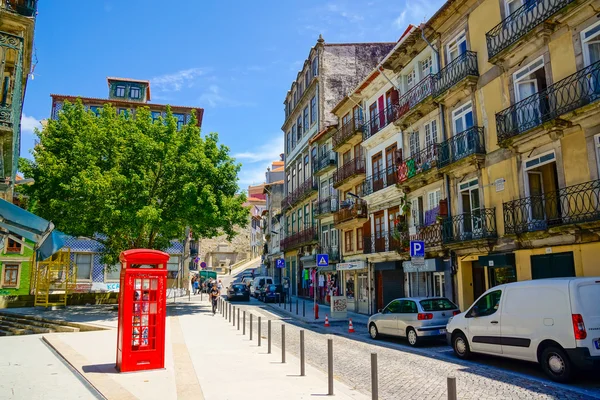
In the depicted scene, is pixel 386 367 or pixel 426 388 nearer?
pixel 426 388

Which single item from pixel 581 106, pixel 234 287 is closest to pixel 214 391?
pixel 581 106

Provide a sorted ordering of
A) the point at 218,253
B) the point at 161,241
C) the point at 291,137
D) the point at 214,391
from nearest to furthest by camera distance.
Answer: the point at 214,391, the point at 161,241, the point at 291,137, the point at 218,253

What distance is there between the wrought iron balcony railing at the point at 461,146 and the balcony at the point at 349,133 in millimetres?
8409

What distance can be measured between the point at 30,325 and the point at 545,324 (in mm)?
18831

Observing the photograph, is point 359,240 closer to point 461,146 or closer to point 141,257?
point 461,146

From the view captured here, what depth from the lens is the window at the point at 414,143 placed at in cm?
2162

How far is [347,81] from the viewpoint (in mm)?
35906

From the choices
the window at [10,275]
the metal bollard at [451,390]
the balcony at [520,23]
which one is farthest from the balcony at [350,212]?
the window at [10,275]

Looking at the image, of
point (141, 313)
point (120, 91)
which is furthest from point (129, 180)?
point (120, 91)

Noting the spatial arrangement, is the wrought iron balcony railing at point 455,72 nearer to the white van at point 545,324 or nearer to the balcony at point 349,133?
the balcony at point 349,133

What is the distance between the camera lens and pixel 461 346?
36.4 feet

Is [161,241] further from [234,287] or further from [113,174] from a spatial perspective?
[234,287]

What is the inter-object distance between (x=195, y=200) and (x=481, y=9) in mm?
14570

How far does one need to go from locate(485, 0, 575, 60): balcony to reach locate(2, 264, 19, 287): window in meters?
39.2
